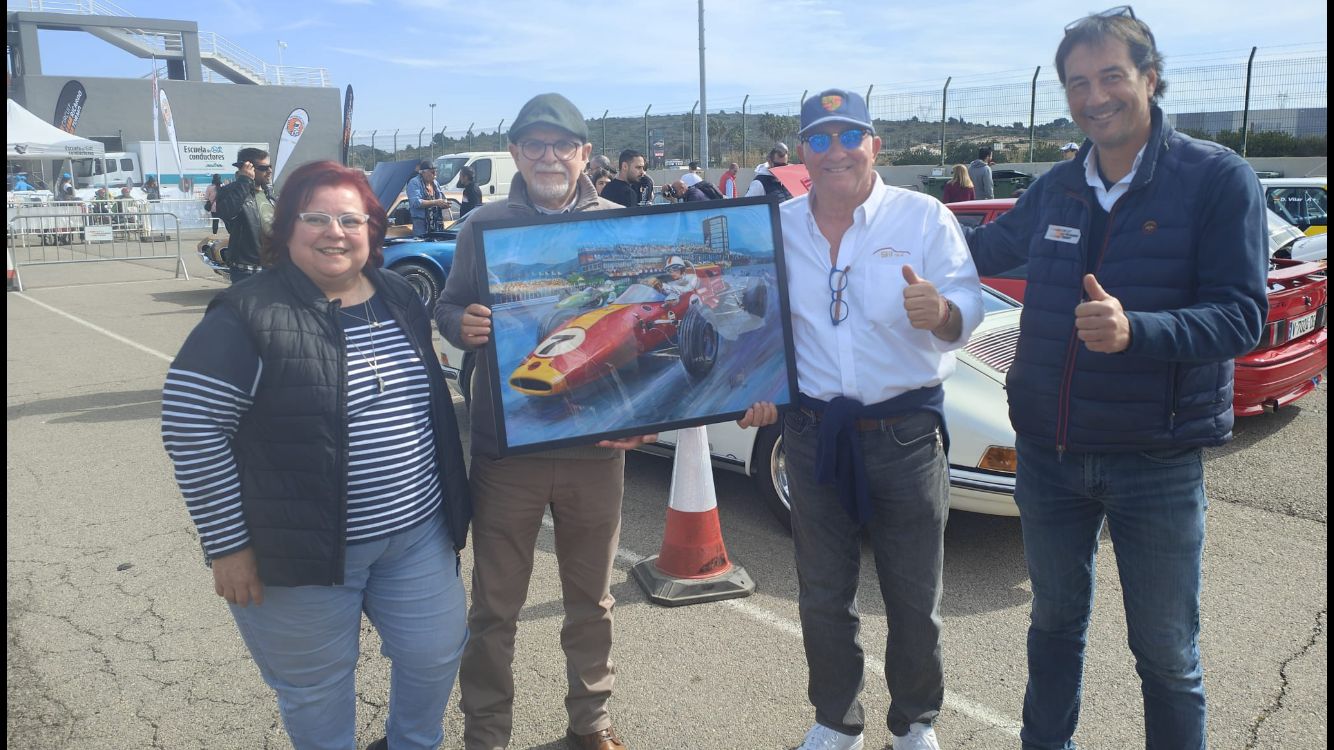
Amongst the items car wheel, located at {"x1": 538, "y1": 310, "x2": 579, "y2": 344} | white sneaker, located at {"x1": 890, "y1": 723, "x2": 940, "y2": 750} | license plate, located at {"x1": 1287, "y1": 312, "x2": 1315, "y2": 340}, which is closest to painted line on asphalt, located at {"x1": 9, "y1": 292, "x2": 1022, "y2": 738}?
white sneaker, located at {"x1": 890, "y1": 723, "x2": 940, "y2": 750}

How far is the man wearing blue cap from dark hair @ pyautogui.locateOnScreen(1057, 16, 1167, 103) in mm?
582

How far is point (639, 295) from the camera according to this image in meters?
2.90

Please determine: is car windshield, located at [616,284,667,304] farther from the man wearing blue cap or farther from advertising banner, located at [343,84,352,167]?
advertising banner, located at [343,84,352,167]

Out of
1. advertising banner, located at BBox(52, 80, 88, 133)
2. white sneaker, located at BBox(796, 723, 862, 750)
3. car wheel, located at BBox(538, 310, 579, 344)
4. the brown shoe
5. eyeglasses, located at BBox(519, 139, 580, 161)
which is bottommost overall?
the brown shoe

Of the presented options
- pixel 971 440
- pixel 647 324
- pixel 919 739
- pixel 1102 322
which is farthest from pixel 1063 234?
pixel 971 440

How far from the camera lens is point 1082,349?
2484 millimetres

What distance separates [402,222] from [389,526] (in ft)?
42.2

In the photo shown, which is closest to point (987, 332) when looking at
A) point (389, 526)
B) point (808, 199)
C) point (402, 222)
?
point (808, 199)

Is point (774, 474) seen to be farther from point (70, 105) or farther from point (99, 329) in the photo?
point (70, 105)

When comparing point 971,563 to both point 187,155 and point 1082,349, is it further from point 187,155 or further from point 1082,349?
point 187,155

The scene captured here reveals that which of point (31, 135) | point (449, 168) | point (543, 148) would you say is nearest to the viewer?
point (543, 148)

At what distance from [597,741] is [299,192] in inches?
77.4

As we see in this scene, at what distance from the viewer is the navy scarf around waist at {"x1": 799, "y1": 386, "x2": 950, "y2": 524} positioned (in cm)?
279

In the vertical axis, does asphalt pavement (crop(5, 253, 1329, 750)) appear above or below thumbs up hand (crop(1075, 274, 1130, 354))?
below
